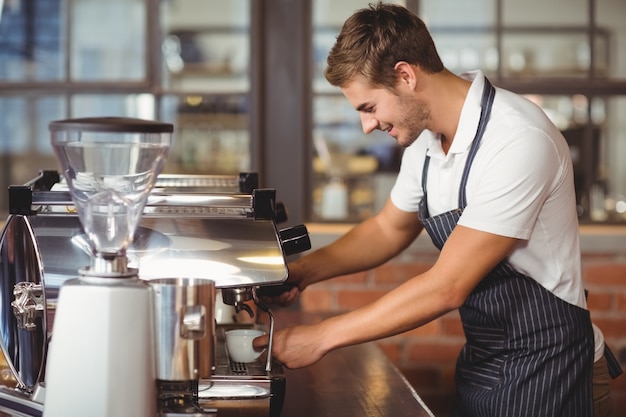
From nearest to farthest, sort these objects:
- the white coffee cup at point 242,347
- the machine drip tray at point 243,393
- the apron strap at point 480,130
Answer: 1. the machine drip tray at point 243,393
2. the white coffee cup at point 242,347
3. the apron strap at point 480,130

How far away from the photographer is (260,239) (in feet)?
4.65

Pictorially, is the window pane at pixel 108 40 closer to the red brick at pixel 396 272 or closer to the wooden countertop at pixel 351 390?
the red brick at pixel 396 272

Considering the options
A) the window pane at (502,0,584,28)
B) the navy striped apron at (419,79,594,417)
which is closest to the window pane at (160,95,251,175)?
the window pane at (502,0,584,28)

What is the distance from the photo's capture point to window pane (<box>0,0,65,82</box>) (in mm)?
3221

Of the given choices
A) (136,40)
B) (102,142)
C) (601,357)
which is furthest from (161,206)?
(136,40)

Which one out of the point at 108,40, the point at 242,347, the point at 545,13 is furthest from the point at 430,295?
the point at 108,40

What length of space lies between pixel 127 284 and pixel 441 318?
2.00 metres

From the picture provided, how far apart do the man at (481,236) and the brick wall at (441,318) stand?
1056mm

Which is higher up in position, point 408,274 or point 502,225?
point 502,225

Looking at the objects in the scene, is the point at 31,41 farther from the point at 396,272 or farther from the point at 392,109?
the point at 392,109

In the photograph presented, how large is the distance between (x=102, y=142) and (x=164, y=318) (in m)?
0.22

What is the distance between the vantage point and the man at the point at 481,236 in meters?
1.61

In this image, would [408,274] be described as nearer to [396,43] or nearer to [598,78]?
[598,78]

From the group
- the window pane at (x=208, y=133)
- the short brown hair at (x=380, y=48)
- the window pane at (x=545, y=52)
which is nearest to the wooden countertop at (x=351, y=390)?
the short brown hair at (x=380, y=48)
